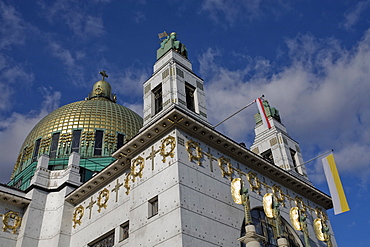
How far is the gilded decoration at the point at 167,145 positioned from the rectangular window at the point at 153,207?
6.83 ft

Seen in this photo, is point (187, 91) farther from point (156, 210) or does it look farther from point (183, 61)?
point (156, 210)

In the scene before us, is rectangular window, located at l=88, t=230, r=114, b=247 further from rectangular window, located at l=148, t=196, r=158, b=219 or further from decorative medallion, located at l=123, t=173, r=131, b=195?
rectangular window, located at l=148, t=196, r=158, b=219

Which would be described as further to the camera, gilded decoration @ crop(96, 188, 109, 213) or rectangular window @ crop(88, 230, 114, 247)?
gilded decoration @ crop(96, 188, 109, 213)

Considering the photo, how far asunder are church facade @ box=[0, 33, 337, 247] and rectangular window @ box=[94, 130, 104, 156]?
6110 mm

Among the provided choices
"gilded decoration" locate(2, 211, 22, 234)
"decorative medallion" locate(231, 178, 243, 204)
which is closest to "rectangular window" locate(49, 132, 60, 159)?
"gilded decoration" locate(2, 211, 22, 234)

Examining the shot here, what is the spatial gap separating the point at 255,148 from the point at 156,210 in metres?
15.7

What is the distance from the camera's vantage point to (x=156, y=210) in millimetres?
20266

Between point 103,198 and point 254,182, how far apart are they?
31.2ft

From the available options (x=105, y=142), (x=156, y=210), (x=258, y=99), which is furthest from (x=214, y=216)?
(x=105, y=142)

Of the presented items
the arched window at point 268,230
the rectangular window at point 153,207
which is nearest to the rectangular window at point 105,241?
the rectangular window at point 153,207

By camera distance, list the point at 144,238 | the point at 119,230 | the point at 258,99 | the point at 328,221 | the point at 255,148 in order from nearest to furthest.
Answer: the point at 144,238 < the point at 119,230 < the point at 258,99 < the point at 328,221 < the point at 255,148

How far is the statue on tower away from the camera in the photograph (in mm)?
27672

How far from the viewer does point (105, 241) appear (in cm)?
2383

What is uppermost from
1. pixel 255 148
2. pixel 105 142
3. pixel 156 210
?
pixel 105 142
